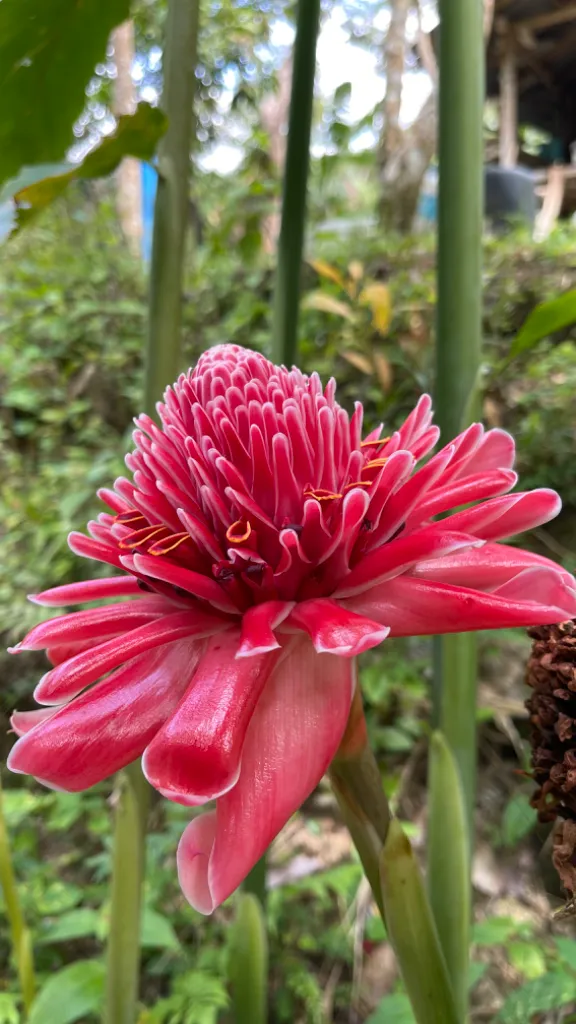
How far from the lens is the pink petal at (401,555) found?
A: 24 cm

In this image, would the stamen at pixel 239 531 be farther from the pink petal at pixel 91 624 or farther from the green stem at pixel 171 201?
the green stem at pixel 171 201

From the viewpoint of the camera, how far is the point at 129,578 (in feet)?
1.05

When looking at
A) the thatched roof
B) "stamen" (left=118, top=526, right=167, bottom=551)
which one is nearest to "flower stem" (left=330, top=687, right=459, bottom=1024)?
"stamen" (left=118, top=526, right=167, bottom=551)

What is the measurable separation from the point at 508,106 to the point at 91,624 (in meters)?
4.58

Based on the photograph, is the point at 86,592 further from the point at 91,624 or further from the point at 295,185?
the point at 295,185

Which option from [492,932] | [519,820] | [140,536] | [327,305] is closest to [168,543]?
[140,536]

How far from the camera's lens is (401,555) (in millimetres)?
251

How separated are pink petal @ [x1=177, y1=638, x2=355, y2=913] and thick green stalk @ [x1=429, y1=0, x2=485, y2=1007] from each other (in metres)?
0.19

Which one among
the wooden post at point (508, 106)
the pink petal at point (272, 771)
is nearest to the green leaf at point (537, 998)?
the pink petal at point (272, 771)

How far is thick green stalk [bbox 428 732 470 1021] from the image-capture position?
0.35 meters

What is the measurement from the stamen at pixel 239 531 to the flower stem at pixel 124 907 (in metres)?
0.24

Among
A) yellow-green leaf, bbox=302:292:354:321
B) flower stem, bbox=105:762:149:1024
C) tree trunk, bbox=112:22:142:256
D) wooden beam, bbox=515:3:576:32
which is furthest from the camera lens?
wooden beam, bbox=515:3:576:32

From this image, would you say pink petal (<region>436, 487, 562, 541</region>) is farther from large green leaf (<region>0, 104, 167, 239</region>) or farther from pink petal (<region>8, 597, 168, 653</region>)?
large green leaf (<region>0, 104, 167, 239</region>)

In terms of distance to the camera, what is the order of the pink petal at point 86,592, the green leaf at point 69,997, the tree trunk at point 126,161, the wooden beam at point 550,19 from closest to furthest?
the pink petal at point 86,592
the green leaf at point 69,997
the tree trunk at point 126,161
the wooden beam at point 550,19
